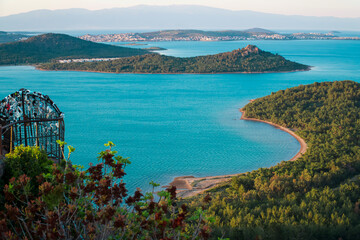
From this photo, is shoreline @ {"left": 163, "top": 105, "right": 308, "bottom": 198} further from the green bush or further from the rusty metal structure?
the green bush

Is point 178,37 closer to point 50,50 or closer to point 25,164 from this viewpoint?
point 50,50

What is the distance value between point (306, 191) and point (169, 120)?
52.9 feet

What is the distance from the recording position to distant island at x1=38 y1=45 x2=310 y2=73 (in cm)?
5678

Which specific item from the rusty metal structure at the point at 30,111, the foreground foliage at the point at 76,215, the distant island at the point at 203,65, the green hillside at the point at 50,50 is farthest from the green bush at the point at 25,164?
the green hillside at the point at 50,50

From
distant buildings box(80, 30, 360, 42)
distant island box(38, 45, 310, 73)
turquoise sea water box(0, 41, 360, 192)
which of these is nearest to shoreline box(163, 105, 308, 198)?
turquoise sea water box(0, 41, 360, 192)

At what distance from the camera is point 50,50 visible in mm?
79875

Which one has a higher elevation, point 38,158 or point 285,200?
point 38,158

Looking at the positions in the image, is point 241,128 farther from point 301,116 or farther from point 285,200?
point 285,200

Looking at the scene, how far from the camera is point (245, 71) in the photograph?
56469 mm

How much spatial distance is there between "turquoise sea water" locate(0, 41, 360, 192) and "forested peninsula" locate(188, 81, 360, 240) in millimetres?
1997

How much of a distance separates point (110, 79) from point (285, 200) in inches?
1669

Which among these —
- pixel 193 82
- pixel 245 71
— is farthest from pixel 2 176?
pixel 245 71

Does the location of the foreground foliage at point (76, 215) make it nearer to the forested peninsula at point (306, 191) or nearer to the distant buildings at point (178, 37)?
the forested peninsula at point (306, 191)

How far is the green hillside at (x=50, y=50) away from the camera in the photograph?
6900cm
